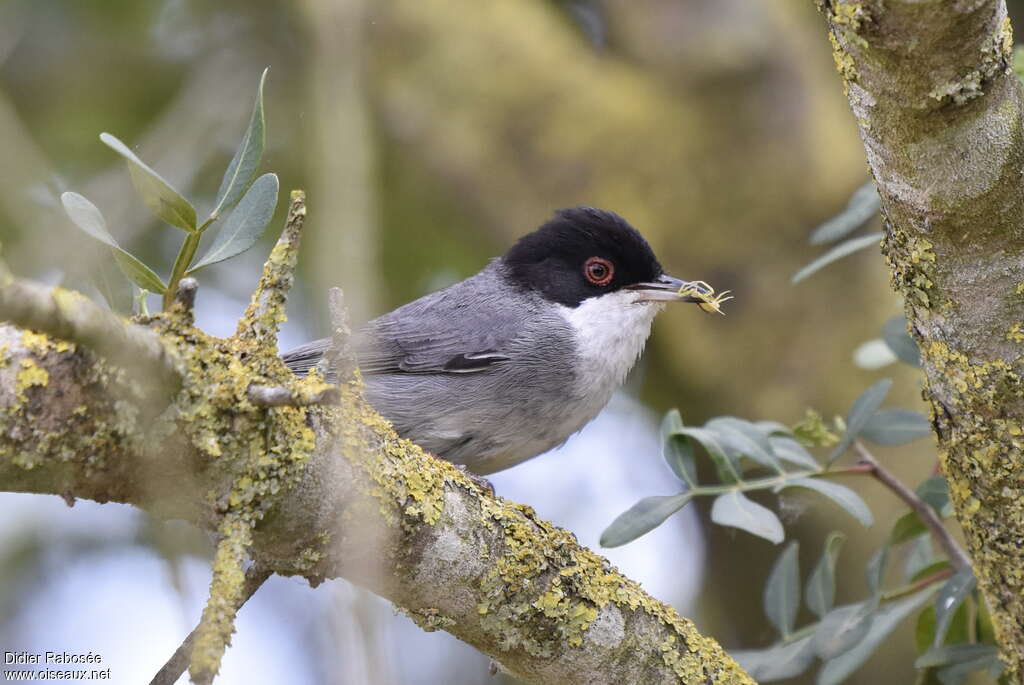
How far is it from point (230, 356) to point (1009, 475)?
1839 millimetres

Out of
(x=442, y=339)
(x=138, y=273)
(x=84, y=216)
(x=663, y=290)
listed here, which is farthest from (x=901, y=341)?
(x=84, y=216)

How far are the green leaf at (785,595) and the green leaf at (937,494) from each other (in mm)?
466

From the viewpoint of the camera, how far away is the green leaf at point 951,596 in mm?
3082

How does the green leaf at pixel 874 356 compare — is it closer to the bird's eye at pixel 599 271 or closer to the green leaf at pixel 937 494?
the green leaf at pixel 937 494

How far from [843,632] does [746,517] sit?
510 millimetres

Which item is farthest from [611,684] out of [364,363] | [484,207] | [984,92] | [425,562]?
[484,207]

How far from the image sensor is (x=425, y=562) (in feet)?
8.16

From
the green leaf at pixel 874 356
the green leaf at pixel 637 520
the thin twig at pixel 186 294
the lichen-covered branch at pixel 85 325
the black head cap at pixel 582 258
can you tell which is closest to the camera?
the lichen-covered branch at pixel 85 325

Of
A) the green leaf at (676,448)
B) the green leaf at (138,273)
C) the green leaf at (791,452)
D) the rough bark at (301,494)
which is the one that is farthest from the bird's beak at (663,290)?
the green leaf at (138,273)

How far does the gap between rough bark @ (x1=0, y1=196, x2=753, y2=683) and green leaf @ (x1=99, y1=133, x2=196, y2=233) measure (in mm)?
218

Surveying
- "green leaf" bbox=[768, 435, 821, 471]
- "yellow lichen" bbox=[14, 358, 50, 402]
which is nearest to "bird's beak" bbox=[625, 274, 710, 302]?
"green leaf" bbox=[768, 435, 821, 471]

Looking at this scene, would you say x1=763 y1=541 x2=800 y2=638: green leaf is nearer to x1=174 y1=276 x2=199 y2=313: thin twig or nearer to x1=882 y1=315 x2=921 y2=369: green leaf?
x1=882 y1=315 x2=921 y2=369: green leaf

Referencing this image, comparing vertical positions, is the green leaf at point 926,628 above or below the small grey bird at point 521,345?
below

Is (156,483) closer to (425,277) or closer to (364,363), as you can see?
(364,363)
